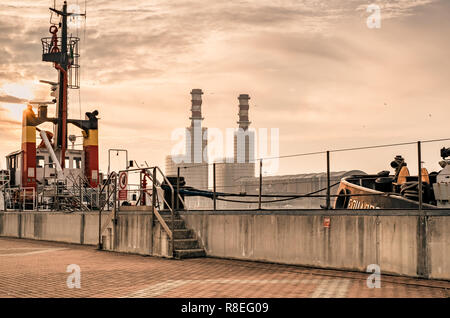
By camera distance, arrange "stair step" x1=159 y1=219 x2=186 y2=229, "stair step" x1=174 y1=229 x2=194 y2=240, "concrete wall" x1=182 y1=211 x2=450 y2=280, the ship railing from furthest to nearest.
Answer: the ship railing → "stair step" x1=159 y1=219 x2=186 y2=229 → "stair step" x1=174 y1=229 x2=194 y2=240 → "concrete wall" x1=182 y1=211 x2=450 y2=280

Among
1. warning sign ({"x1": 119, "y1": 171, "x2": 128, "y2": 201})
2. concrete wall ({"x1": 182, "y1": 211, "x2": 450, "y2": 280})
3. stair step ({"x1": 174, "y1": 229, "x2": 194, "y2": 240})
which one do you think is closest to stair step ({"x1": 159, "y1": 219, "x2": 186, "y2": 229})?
stair step ({"x1": 174, "y1": 229, "x2": 194, "y2": 240})

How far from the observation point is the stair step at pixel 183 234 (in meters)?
16.3

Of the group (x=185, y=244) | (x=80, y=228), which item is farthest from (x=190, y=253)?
(x=80, y=228)

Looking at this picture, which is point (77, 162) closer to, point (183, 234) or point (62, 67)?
point (62, 67)

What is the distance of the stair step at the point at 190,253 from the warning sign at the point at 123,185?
4.30 meters

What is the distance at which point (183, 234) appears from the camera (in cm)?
1644

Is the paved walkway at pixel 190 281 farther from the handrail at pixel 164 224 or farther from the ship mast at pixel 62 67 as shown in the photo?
the ship mast at pixel 62 67

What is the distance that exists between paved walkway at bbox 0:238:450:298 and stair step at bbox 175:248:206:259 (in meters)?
0.42

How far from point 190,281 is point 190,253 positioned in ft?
15.1

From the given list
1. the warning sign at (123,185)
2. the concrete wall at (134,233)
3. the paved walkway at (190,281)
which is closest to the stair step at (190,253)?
the paved walkway at (190,281)

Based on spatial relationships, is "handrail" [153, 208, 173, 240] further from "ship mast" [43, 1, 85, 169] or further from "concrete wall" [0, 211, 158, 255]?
"ship mast" [43, 1, 85, 169]

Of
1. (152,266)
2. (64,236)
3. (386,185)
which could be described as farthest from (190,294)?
(64,236)

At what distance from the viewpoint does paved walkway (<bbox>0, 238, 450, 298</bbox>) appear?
9.74m

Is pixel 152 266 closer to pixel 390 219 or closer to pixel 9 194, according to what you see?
pixel 390 219
